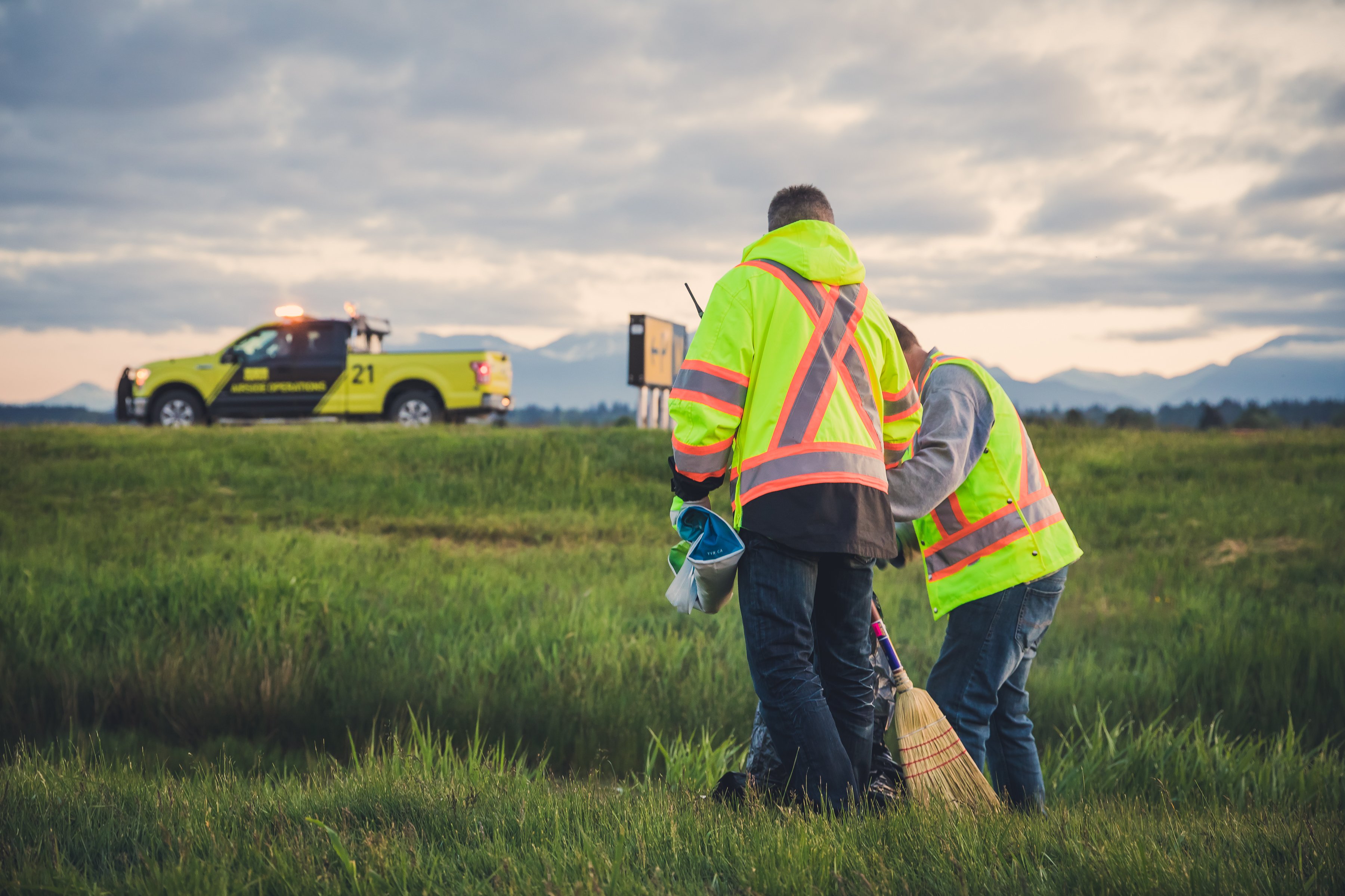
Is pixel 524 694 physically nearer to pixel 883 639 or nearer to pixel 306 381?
pixel 883 639

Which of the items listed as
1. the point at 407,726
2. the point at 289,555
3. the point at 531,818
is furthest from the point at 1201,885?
the point at 289,555

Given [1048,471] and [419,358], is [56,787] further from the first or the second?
[419,358]

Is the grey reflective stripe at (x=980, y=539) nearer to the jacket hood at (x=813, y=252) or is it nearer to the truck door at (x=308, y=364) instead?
the jacket hood at (x=813, y=252)

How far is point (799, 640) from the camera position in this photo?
2.94 meters

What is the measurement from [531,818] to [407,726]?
2.98 m

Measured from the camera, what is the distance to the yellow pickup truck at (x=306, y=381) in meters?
19.1

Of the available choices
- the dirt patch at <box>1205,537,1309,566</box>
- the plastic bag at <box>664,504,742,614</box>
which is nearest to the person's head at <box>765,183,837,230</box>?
the plastic bag at <box>664,504,742,614</box>

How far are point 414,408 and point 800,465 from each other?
684 inches

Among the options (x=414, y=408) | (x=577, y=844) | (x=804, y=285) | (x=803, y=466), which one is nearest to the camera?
(x=577, y=844)

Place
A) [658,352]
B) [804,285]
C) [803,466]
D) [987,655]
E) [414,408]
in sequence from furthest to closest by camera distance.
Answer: [658,352] < [414,408] < [987,655] < [804,285] < [803,466]

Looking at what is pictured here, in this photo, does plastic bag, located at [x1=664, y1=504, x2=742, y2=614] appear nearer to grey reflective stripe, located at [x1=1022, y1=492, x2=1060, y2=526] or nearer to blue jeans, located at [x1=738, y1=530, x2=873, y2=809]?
blue jeans, located at [x1=738, y1=530, x2=873, y2=809]

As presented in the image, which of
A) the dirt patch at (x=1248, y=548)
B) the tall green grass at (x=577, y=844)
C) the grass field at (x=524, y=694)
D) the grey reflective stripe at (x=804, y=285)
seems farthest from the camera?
the dirt patch at (x=1248, y=548)

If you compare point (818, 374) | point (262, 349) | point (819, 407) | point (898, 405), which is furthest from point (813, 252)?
point (262, 349)

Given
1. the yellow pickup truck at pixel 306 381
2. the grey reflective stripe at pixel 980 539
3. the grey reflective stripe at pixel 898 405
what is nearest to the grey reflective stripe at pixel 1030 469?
the grey reflective stripe at pixel 980 539
